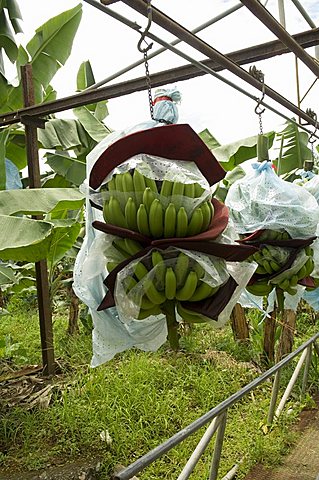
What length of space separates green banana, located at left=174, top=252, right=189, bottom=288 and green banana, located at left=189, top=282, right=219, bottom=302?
1.4 inches

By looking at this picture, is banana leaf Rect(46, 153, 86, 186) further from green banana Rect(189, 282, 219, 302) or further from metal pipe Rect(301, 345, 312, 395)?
green banana Rect(189, 282, 219, 302)

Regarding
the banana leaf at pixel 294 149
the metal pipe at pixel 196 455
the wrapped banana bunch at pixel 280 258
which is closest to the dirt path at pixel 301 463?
the metal pipe at pixel 196 455

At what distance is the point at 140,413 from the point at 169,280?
2.13m

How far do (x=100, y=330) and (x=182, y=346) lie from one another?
2.82 metres

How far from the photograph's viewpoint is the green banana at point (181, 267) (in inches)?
29.7

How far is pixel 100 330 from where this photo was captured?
88cm

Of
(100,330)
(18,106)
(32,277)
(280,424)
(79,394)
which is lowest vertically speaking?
(280,424)

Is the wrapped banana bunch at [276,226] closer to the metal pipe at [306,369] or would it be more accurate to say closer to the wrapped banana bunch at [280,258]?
the wrapped banana bunch at [280,258]

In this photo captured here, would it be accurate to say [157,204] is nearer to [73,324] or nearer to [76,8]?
[76,8]

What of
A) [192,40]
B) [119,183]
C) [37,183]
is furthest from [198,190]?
[37,183]

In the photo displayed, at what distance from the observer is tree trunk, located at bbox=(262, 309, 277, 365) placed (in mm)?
3174

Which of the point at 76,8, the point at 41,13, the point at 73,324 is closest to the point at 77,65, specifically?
the point at 41,13

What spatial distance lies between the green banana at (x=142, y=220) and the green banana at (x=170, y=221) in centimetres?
3

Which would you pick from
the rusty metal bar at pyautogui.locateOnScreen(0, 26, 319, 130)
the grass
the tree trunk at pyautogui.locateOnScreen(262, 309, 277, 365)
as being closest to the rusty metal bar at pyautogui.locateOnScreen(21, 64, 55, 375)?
the grass
